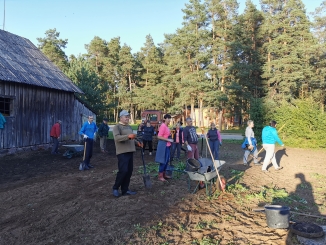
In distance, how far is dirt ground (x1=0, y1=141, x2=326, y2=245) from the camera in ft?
14.3

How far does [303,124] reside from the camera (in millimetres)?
17938

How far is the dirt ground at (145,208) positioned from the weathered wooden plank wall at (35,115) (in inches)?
172

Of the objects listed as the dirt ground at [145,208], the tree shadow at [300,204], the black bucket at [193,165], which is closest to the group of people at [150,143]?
the dirt ground at [145,208]

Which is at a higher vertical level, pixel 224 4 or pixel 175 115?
pixel 224 4

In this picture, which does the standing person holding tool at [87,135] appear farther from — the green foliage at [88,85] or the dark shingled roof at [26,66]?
the green foliage at [88,85]

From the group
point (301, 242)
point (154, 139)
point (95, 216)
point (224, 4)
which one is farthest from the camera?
point (224, 4)

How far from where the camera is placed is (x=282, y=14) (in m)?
30.5

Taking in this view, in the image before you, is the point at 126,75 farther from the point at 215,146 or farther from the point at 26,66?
the point at 215,146

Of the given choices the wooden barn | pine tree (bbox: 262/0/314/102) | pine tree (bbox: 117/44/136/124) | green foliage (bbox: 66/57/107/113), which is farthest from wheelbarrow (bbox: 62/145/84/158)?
pine tree (bbox: 117/44/136/124)

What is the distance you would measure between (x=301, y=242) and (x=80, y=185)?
5416 mm

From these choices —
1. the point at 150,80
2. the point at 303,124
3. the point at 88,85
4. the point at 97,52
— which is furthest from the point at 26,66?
the point at 97,52

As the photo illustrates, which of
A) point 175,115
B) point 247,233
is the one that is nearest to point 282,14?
point 175,115

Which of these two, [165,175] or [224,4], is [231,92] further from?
[165,175]

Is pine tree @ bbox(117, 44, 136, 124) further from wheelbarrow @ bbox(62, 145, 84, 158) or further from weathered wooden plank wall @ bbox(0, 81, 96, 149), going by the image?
wheelbarrow @ bbox(62, 145, 84, 158)
